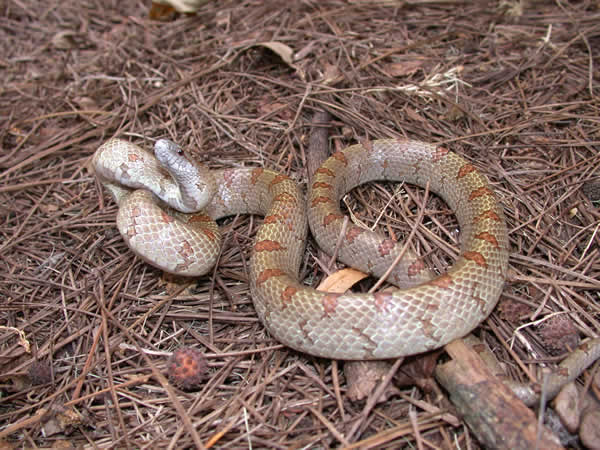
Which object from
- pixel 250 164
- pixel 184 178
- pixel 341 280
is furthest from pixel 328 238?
pixel 250 164

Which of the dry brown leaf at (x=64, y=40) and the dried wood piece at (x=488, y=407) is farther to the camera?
the dry brown leaf at (x=64, y=40)

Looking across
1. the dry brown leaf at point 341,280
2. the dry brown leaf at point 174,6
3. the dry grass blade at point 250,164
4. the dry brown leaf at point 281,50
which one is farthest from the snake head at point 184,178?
the dry brown leaf at point 174,6

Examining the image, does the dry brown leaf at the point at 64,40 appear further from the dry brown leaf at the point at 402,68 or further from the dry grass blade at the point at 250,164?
the dry brown leaf at the point at 402,68

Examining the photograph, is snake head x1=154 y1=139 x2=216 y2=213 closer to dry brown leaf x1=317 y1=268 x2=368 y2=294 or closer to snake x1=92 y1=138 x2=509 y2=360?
snake x1=92 y1=138 x2=509 y2=360

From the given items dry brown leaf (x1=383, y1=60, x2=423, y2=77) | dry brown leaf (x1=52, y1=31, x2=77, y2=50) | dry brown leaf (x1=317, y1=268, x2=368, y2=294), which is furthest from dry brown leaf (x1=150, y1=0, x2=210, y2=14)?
dry brown leaf (x1=317, y1=268, x2=368, y2=294)

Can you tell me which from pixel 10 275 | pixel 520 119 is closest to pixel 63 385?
pixel 10 275

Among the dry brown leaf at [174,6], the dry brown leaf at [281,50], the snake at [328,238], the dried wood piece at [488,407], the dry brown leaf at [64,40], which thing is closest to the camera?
the dried wood piece at [488,407]
